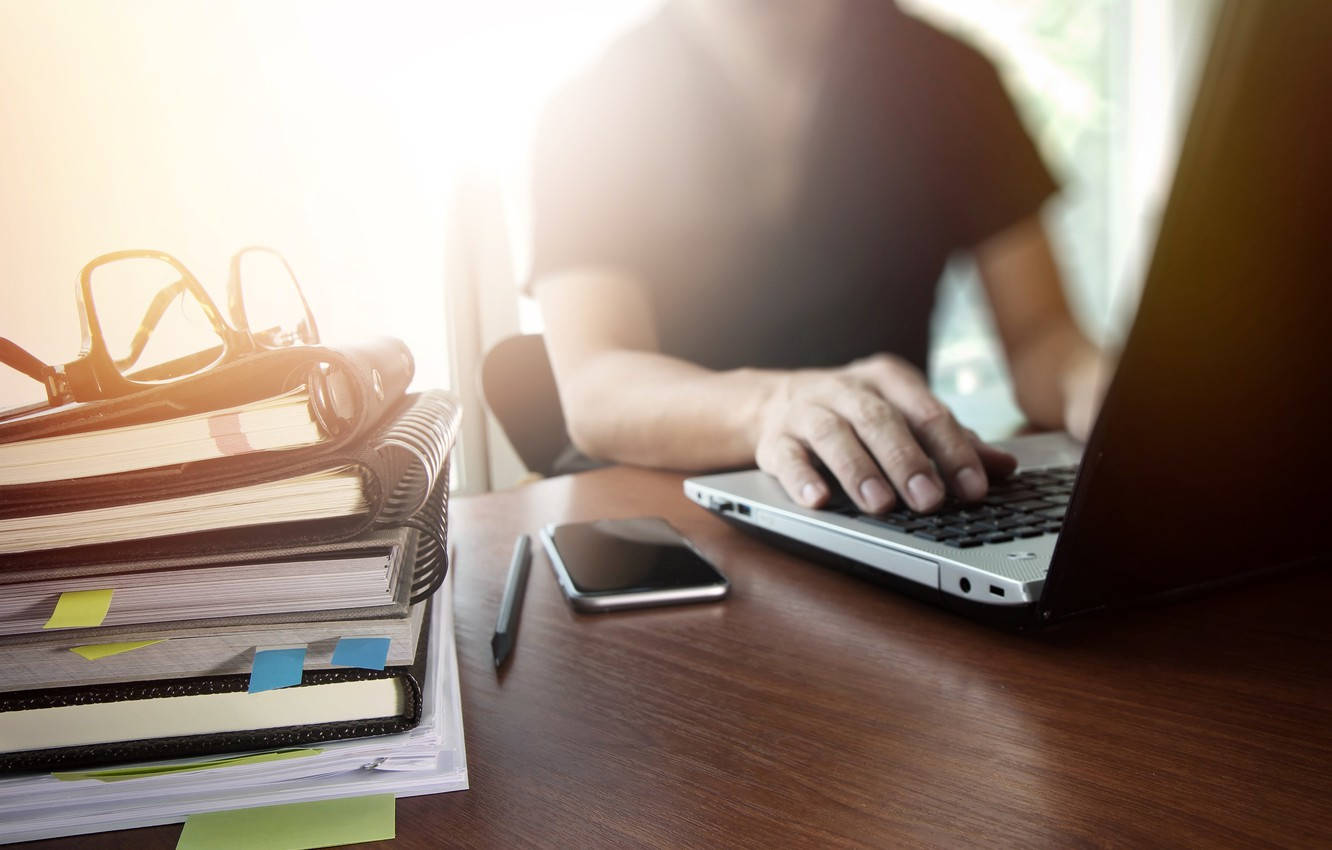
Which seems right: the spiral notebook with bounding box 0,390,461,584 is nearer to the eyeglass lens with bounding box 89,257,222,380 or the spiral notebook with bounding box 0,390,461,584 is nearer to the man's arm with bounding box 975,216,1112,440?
the eyeglass lens with bounding box 89,257,222,380

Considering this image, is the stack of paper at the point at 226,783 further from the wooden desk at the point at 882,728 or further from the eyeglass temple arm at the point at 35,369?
the eyeglass temple arm at the point at 35,369

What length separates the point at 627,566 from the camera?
0.45 m

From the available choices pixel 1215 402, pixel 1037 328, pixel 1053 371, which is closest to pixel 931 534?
pixel 1215 402

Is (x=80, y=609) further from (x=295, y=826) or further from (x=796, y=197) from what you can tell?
(x=796, y=197)

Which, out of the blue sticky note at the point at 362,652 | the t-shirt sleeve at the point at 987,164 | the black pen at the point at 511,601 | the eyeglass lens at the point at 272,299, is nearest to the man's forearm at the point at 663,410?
the black pen at the point at 511,601

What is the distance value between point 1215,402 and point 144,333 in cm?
42

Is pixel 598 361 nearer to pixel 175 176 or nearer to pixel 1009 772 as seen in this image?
pixel 175 176

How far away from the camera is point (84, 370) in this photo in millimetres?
278

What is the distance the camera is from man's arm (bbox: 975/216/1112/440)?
0.97 metres

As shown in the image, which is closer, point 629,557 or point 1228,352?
point 1228,352

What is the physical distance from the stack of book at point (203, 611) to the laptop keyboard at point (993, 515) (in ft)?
0.82

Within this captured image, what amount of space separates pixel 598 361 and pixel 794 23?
0.70m

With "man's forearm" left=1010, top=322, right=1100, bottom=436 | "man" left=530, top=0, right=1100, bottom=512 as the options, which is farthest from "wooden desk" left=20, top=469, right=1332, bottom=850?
A: "man" left=530, top=0, right=1100, bottom=512

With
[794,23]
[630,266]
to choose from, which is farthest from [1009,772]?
[794,23]
